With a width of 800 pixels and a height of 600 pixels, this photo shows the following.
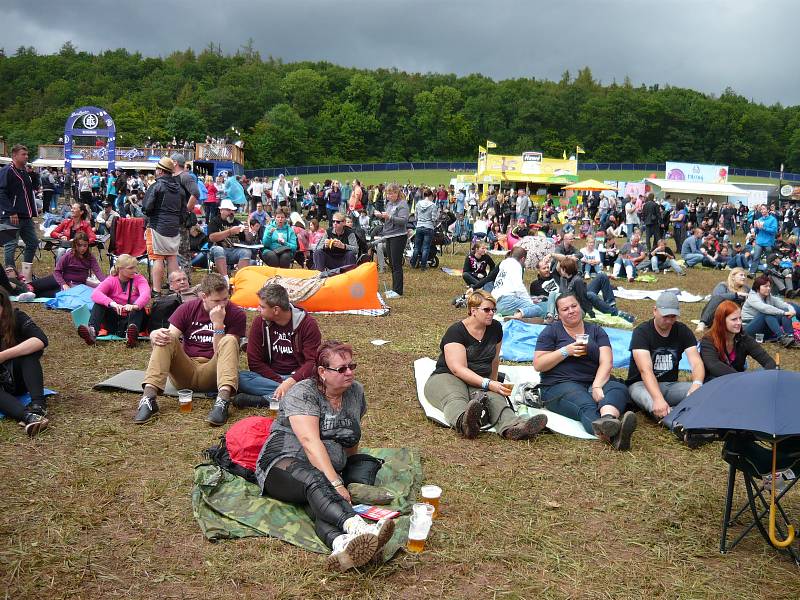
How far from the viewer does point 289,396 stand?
3.83m

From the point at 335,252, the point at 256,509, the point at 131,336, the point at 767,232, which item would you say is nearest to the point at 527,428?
the point at 256,509

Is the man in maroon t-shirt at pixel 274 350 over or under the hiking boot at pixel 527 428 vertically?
over

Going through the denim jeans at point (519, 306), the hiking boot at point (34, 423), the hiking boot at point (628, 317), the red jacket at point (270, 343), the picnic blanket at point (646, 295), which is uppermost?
the red jacket at point (270, 343)

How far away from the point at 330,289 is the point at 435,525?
6050mm

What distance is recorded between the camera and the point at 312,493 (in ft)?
11.4

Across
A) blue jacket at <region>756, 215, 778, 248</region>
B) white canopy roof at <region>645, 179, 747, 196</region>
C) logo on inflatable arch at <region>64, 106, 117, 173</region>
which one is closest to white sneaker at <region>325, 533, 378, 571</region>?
blue jacket at <region>756, 215, 778, 248</region>

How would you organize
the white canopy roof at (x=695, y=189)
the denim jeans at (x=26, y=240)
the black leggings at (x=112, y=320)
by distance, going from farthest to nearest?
the white canopy roof at (x=695, y=189) < the denim jeans at (x=26, y=240) < the black leggings at (x=112, y=320)

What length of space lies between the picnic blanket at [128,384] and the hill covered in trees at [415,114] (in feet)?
245

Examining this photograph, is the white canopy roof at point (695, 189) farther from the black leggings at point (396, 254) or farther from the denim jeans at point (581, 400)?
the denim jeans at point (581, 400)

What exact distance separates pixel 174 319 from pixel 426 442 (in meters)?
2.23

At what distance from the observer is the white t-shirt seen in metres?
9.67

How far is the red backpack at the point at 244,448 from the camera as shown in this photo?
4078 mm

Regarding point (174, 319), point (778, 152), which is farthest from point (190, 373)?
point (778, 152)

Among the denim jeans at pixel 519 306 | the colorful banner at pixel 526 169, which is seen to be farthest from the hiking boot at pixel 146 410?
the colorful banner at pixel 526 169
